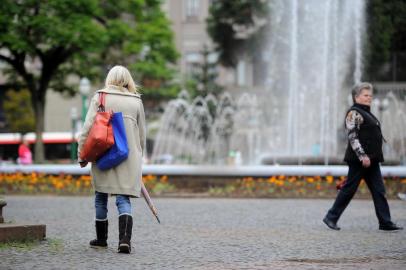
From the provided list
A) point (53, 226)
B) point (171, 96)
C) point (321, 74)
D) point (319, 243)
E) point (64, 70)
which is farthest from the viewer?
point (171, 96)

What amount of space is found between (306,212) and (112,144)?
6.08m

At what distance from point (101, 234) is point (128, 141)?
2.80 ft

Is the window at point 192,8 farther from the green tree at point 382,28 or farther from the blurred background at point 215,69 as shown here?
the green tree at point 382,28

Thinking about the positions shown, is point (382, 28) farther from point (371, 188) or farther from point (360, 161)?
point (360, 161)

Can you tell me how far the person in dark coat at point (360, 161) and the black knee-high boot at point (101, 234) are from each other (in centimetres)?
309

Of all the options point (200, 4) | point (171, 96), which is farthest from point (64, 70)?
point (200, 4)

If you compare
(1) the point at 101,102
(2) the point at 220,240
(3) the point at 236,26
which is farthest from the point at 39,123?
(1) the point at 101,102

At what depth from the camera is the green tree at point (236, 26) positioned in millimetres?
55688

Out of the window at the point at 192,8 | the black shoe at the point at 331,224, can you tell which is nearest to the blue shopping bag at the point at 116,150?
the black shoe at the point at 331,224

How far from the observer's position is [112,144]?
8266mm

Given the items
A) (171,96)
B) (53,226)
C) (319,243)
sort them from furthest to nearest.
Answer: (171,96)
(53,226)
(319,243)

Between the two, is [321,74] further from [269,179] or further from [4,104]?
[269,179]

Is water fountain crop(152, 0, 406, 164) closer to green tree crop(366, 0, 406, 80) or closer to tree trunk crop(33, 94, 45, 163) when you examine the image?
green tree crop(366, 0, 406, 80)

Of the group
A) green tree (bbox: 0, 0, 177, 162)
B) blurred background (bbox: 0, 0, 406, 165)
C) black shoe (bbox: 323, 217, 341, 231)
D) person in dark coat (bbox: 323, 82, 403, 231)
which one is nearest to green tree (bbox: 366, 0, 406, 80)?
blurred background (bbox: 0, 0, 406, 165)
